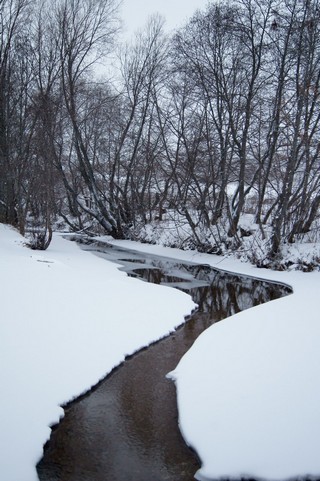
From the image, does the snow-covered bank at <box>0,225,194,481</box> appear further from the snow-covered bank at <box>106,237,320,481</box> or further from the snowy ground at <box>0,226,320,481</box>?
the snow-covered bank at <box>106,237,320,481</box>

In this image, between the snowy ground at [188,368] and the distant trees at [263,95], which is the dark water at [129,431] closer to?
the snowy ground at [188,368]

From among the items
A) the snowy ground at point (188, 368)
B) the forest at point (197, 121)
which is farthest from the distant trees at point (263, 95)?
the snowy ground at point (188, 368)

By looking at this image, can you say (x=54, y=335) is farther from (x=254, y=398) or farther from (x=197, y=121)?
(x=197, y=121)

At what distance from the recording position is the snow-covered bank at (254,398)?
2820mm

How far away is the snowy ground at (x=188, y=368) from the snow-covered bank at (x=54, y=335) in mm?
15

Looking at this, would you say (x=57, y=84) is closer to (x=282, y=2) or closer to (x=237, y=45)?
(x=237, y=45)

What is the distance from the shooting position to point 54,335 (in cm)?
483

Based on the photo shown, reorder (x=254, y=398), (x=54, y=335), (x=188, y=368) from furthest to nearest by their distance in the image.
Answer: (x=54, y=335), (x=188, y=368), (x=254, y=398)

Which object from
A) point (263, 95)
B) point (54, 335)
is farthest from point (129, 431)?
point (263, 95)

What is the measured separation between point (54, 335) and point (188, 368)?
1.89 meters

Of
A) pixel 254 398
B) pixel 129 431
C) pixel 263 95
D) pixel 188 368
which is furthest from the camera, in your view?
pixel 263 95

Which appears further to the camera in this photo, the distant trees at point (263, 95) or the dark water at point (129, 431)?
the distant trees at point (263, 95)

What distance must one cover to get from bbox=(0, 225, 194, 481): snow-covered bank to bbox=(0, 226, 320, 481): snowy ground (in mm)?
15

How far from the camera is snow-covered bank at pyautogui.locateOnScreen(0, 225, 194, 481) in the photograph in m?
3.15
